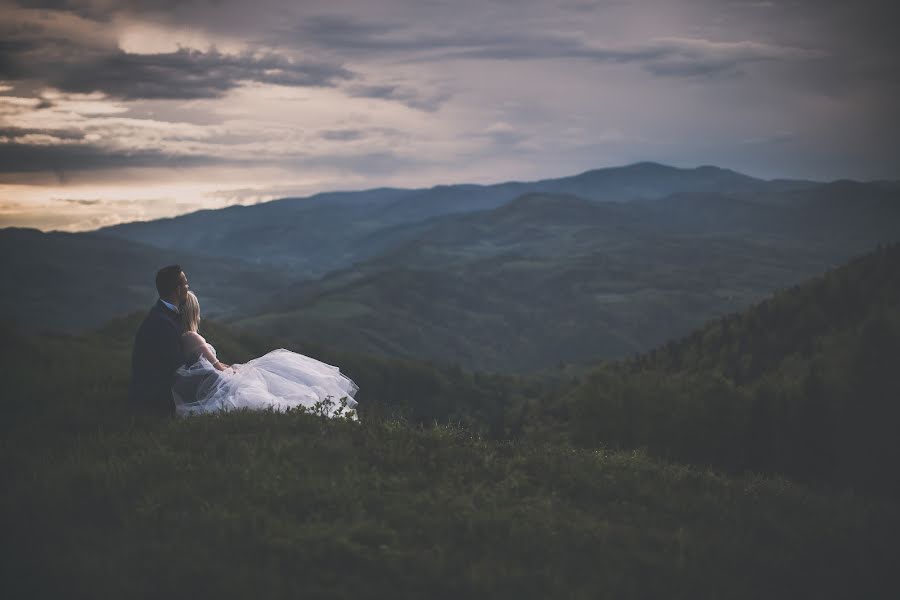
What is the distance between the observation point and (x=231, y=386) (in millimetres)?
13281

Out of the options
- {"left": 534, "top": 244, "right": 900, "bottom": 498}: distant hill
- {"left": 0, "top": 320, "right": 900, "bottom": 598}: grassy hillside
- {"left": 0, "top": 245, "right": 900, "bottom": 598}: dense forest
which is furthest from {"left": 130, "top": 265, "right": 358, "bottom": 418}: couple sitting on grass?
{"left": 534, "top": 244, "right": 900, "bottom": 498}: distant hill

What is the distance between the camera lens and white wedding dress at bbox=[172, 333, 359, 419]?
12719 millimetres

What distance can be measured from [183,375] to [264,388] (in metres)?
1.57

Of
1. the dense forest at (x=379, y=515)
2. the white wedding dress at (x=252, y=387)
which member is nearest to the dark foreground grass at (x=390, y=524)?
the dense forest at (x=379, y=515)

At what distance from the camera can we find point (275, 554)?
7504 mm

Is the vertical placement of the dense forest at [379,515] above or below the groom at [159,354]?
below

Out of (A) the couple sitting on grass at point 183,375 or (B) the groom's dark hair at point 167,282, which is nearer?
(A) the couple sitting on grass at point 183,375

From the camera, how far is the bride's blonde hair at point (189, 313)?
13.1 meters

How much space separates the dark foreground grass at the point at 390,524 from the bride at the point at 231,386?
1504 millimetres

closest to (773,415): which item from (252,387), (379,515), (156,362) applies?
(252,387)

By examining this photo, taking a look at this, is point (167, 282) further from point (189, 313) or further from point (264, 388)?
point (264, 388)

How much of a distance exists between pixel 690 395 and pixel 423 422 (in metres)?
41.5

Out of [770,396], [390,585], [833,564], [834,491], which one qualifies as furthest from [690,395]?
[390,585]

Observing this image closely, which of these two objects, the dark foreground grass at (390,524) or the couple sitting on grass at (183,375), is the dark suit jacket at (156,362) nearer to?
the couple sitting on grass at (183,375)
